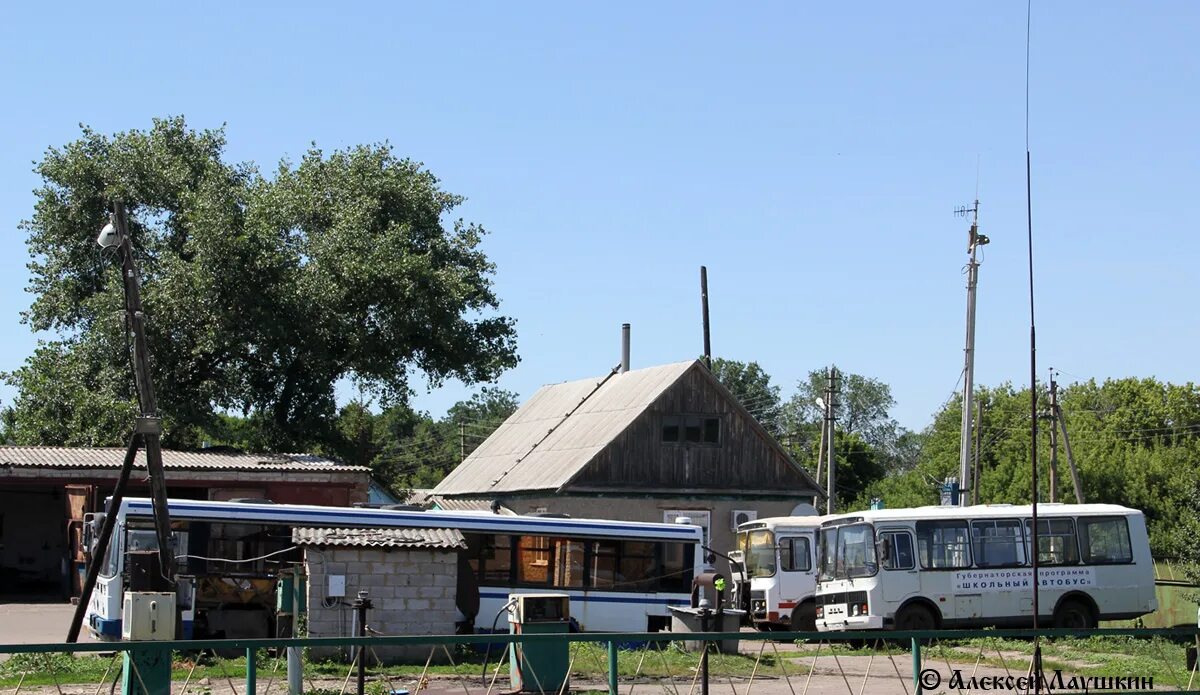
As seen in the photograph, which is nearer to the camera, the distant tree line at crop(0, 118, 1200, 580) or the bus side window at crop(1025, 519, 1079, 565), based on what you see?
the bus side window at crop(1025, 519, 1079, 565)

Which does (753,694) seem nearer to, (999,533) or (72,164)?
(999,533)

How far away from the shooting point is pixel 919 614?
2611 centimetres

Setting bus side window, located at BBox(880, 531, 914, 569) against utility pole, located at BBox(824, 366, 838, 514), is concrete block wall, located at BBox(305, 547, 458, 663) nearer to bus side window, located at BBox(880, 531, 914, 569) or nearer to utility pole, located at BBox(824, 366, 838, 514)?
bus side window, located at BBox(880, 531, 914, 569)

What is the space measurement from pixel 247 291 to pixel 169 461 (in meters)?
7.86

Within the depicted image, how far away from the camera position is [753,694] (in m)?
16.4

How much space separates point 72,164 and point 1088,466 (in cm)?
5498

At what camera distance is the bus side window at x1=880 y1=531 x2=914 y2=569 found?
1033 inches

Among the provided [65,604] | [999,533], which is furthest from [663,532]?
[65,604]

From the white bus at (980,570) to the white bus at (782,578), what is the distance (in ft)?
6.21

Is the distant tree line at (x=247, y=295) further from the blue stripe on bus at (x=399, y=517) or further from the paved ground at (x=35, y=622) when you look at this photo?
the blue stripe on bus at (x=399, y=517)

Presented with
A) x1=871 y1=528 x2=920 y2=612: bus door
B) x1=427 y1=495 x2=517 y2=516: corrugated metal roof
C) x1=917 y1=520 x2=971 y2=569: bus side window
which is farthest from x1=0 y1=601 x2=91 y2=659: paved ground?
x1=917 y1=520 x2=971 y2=569: bus side window

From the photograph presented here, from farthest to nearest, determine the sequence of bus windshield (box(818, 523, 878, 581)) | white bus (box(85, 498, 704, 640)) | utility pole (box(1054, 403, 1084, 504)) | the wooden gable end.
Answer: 1. utility pole (box(1054, 403, 1084, 504))
2. the wooden gable end
3. bus windshield (box(818, 523, 878, 581))
4. white bus (box(85, 498, 704, 640))

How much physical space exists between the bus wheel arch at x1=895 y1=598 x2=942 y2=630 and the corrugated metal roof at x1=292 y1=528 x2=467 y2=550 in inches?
360

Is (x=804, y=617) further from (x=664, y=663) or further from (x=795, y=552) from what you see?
(x=664, y=663)
